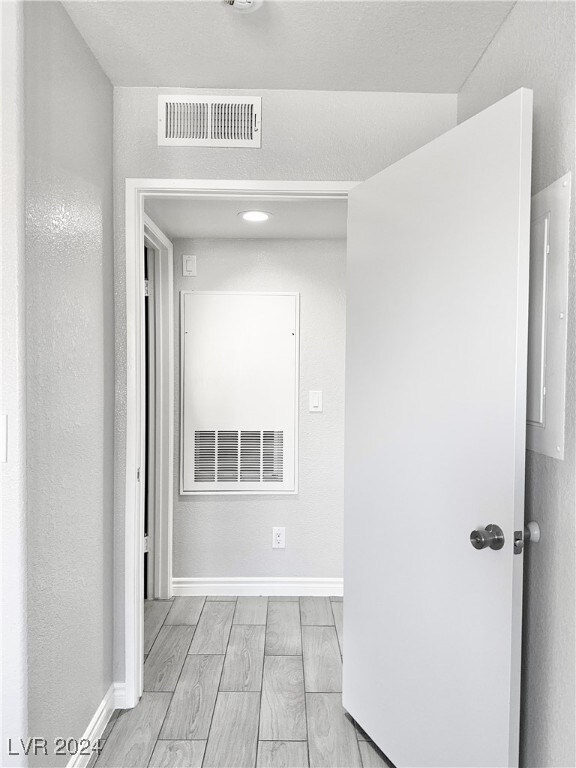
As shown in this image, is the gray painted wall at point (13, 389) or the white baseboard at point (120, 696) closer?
the gray painted wall at point (13, 389)

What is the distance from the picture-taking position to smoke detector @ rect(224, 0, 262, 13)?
4.89 ft

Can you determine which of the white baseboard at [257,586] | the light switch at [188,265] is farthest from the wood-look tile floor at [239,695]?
the light switch at [188,265]

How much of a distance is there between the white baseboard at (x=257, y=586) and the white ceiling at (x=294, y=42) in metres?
2.61

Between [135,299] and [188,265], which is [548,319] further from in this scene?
[188,265]

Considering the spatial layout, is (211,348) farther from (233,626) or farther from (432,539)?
(432,539)

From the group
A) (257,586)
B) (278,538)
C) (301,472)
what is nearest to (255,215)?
(301,472)

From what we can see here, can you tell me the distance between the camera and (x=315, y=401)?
3.14 metres

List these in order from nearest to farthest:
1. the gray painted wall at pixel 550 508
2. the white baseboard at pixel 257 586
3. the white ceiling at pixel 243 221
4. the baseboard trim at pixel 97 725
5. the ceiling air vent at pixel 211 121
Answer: the gray painted wall at pixel 550 508 < the baseboard trim at pixel 97 725 < the ceiling air vent at pixel 211 121 < the white ceiling at pixel 243 221 < the white baseboard at pixel 257 586

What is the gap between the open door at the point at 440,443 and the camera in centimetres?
128

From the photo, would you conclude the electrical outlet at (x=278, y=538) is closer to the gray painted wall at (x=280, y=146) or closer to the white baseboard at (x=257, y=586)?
the white baseboard at (x=257, y=586)

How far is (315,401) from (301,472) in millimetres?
445

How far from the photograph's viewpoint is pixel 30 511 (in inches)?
52.1

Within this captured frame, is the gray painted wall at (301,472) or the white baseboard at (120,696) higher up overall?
the gray painted wall at (301,472)

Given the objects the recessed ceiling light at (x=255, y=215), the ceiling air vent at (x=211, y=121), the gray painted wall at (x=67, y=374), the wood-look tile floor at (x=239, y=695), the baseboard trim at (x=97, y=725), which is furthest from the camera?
the recessed ceiling light at (x=255, y=215)
